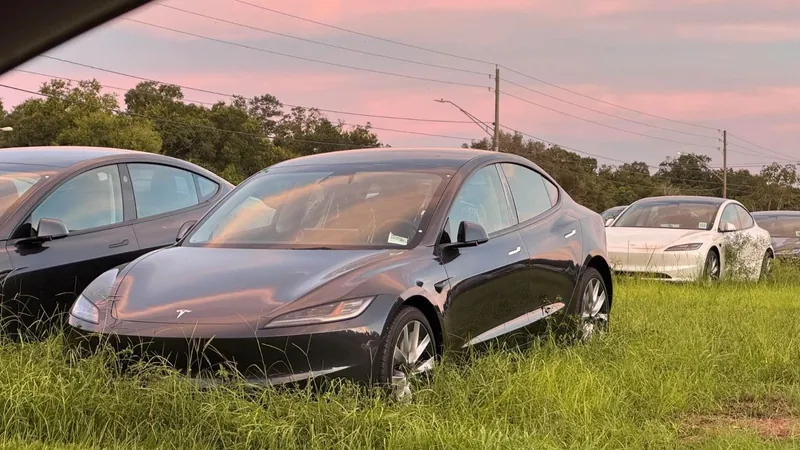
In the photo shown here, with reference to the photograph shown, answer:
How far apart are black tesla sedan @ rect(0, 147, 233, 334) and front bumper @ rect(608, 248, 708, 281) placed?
6.54 m

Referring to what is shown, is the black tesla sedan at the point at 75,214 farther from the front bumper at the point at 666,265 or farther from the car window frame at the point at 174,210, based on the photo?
the front bumper at the point at 666,265

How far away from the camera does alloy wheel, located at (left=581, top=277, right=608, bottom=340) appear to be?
6.27 m

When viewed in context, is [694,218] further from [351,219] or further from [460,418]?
[460,418]

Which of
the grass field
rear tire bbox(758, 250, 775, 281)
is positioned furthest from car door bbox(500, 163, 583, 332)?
rear tire bbox(758, 250, 775, 281)

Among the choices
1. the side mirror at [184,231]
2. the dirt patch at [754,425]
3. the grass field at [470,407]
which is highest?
the side mirror at [184,231]

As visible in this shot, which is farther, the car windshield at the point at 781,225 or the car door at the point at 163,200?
the car windshield at the point at 781,225

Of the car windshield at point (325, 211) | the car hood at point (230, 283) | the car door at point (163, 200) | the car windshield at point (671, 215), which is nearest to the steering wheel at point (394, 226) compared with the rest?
the car windshield at point (325, 211)

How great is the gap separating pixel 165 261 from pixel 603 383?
8.38 ft

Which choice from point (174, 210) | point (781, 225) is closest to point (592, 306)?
point (174, 210)

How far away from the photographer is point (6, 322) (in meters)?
5.27

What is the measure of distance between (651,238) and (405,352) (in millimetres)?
8539

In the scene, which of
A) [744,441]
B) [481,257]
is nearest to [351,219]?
[481,257]

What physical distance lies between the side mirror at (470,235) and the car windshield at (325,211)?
232mm

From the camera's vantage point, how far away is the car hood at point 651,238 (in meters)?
11.9
